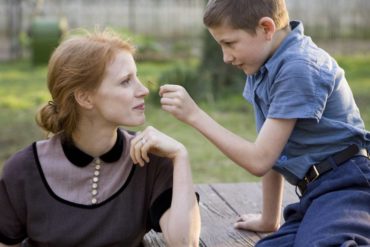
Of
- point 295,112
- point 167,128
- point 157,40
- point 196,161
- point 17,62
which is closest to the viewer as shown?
point 295,112

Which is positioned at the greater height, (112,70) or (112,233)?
(112,70)

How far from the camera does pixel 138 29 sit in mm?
16703

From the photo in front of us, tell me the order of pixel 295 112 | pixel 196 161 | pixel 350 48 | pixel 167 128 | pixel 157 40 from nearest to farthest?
pixel 295 112 < pixel 196 161 < pixel 167 128 < pixel 350 48 < pixel 157 40

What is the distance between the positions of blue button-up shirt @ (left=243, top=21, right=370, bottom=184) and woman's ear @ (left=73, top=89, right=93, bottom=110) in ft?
2.03

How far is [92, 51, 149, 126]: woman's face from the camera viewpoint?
2795mm

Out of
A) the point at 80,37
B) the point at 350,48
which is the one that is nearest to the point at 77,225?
the point at 80,37

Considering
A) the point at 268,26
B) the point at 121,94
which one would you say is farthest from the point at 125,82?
the point at 268,26

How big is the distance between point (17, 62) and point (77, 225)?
472 inches

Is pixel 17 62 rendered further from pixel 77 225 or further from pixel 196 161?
pixel 77 225

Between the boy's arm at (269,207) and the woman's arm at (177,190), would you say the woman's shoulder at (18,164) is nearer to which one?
the woman's arm at (177,190)

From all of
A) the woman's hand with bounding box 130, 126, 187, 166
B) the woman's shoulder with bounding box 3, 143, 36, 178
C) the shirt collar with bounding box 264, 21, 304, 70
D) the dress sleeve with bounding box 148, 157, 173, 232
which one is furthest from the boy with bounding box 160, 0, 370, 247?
the woman's shoulder with bounding box 3, 143, 36, 178

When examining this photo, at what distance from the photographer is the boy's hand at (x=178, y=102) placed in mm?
2771

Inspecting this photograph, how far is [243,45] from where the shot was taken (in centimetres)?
285

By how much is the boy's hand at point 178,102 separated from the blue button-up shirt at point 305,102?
0.28 meters
